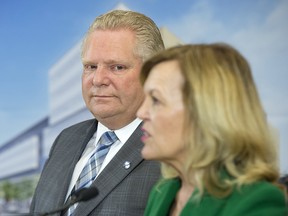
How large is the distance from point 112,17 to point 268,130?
33.3 inches

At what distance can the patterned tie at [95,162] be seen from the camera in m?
1.75

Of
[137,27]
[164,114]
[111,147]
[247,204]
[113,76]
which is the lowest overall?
[247,204]

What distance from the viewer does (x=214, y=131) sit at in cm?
115

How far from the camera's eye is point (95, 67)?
180 cm

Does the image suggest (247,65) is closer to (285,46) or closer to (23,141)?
(285,46)

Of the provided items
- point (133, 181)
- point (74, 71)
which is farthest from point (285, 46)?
point (133, 181)

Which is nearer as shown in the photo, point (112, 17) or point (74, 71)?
point (112, 17)

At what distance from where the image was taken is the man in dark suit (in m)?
1.66

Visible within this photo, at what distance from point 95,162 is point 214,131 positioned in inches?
28.7

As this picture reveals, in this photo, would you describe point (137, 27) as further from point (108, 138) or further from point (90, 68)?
point (108, 138)

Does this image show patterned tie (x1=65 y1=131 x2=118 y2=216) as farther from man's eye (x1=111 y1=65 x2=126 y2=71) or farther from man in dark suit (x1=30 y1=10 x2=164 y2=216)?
man's eye (x1=111 y1=65 x2=126 y2=71)

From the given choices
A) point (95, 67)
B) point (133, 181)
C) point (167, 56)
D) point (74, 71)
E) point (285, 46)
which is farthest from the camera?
point (74, 71)

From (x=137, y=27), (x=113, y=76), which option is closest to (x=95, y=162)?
(x=113, y=76)

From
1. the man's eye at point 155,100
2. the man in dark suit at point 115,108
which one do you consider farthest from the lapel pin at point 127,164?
the man's eye at point 155,100
